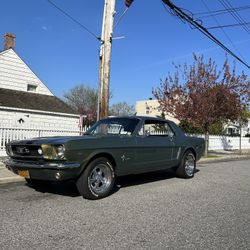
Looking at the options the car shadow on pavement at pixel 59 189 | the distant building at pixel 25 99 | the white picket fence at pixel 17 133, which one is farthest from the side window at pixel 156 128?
the distant building at pixel 25 99

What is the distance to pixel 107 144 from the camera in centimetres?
726

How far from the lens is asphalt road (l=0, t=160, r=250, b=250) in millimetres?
4577

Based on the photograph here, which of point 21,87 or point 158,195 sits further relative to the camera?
point 21,87

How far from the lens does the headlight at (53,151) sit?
6562 mm

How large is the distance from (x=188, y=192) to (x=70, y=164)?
288 centimetres

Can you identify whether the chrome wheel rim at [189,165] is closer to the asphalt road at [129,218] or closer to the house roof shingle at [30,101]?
the asphalt road at [129,218]

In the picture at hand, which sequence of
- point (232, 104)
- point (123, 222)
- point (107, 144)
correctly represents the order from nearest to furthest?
point (123, 222) < point (107, 144) < point (232, 104)

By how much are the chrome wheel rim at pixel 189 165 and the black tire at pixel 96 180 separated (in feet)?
11.0

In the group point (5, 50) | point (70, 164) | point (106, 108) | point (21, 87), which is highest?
point (5, 50)

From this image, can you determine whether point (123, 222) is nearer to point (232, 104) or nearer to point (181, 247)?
point (181, 247)

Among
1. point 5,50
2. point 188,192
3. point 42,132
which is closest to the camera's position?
point 188,192

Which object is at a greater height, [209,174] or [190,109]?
[190,109]

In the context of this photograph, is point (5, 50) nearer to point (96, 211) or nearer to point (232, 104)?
point (232, 104)

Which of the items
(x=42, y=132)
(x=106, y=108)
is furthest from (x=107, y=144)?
(x=42, y=132)
